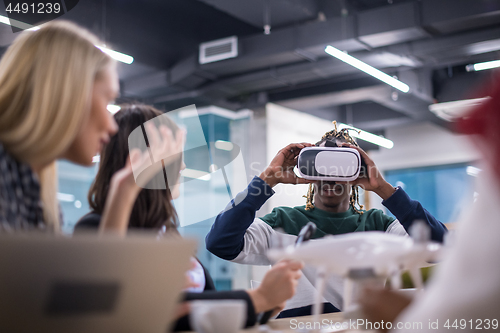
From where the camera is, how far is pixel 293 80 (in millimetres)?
5336

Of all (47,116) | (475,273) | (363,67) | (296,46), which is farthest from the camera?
(296,46)

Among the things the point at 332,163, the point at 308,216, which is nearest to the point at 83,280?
the point at 332,163

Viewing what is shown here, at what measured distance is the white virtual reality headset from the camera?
1.56m

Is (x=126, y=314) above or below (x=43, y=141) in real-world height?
below

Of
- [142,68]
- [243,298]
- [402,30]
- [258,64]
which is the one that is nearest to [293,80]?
[258,64]

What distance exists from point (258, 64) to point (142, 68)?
1.69 meters

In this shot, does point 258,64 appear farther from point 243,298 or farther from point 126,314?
point 126,314

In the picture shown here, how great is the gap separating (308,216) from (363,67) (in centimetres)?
260

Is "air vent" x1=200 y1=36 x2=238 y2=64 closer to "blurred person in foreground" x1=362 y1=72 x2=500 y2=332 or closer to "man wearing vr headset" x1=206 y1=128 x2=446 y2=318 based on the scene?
"man wearing vr headset" x1=206 y1=128 x2=446 y2=318

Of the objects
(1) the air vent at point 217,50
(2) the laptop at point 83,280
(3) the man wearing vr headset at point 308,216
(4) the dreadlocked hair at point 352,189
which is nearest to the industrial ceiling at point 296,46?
(1) the air vent at point 217,50

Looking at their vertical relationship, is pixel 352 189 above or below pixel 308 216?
above

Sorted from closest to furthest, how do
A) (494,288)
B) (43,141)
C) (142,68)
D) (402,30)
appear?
1. (494,288)
2. (43,141)
3. (402,30)
4. (142,68)

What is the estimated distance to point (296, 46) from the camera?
4.59 metres

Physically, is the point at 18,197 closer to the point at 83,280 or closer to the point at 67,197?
the point at 83,280
